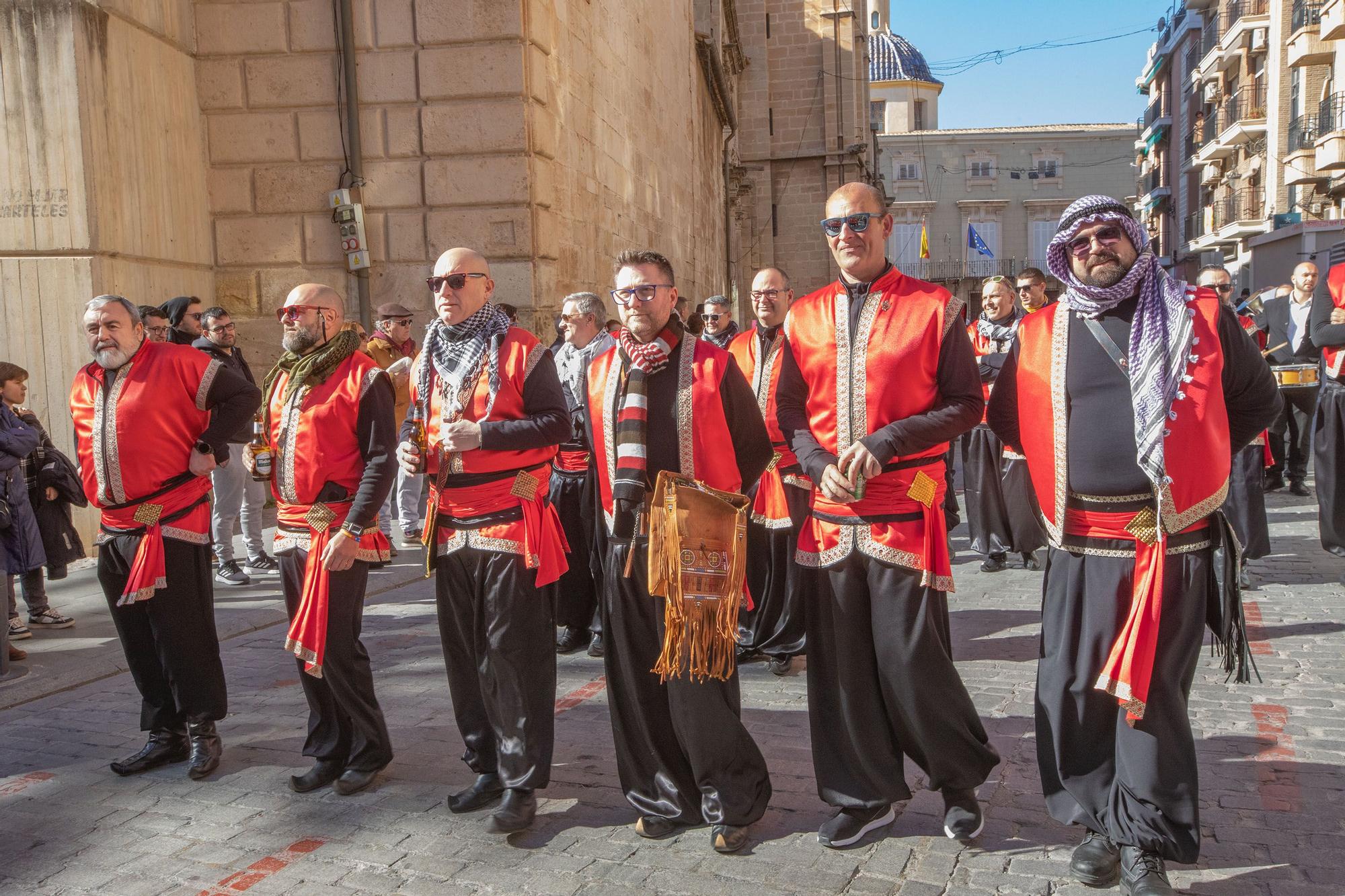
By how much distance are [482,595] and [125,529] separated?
1.61 meters

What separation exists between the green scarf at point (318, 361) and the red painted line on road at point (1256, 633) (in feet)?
14.1

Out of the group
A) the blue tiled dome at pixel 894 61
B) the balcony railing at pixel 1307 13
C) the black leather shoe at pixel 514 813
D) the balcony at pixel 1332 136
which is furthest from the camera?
the blue tiled dome at pixel 894 61

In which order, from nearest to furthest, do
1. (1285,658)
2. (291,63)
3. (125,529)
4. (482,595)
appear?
1. (482,595)
2. (125,529)
3. (1285,658)
4. (291,63)

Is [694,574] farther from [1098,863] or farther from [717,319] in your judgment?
[717,319]

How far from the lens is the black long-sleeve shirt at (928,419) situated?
3631 millimetres

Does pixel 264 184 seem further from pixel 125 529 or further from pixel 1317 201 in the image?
pixel 1317 201

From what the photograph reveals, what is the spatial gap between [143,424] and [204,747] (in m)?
1.31

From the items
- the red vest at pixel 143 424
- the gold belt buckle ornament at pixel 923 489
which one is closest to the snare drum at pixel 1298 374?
the gold belt buckle ornament at pixel 923 489

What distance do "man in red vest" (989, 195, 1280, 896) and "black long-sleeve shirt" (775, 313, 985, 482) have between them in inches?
8.1

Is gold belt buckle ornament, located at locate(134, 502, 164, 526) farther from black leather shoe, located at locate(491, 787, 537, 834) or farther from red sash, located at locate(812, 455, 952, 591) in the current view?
red sash, located at locate(812, 455, 952, 591)

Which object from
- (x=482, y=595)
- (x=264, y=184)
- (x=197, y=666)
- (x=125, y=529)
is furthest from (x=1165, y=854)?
(x=264, y=184)

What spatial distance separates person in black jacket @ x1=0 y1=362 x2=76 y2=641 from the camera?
6.45 m

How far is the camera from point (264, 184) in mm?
11047

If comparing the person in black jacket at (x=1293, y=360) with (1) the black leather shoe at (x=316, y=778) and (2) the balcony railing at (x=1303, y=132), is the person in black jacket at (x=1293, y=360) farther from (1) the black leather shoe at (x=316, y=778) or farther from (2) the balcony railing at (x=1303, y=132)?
(2) the balcony railing at (x=1303, y=132)
